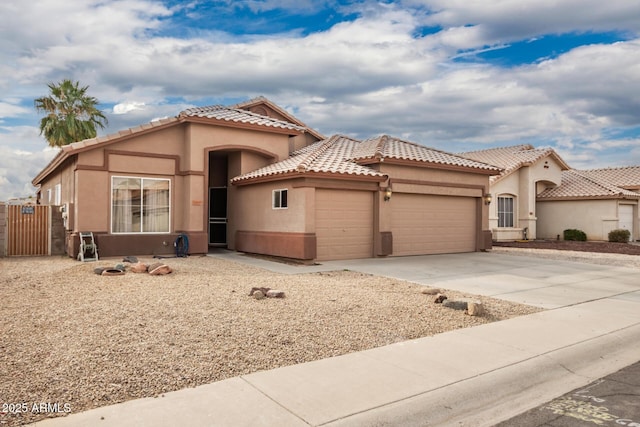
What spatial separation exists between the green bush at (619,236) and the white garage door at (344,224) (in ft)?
58.1

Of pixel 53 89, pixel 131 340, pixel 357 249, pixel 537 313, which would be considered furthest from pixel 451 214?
pixel 53 89

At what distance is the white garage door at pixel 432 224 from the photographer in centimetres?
1738

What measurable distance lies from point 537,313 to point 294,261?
824 centimetres

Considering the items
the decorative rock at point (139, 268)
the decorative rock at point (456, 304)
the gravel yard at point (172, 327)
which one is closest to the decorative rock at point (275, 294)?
the gravel yard at point (172, 327)

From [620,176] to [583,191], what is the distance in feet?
20.3

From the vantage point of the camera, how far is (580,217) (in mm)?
28438

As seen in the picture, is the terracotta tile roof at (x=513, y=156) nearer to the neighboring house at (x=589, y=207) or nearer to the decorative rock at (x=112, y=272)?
the neighboring house at (x=589, y=207)

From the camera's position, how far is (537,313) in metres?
8.32

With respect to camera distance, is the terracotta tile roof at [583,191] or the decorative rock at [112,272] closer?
the decorative rock at [112,272]

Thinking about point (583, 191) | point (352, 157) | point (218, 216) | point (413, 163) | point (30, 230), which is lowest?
point (30, 230)

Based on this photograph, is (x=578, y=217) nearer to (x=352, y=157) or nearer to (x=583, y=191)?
(x=583, y=191)

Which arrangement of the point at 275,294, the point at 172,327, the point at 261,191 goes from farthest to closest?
the point at 261,191 → the point at 275,294 → the point at 172,327

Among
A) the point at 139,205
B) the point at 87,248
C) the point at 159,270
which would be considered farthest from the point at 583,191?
the point at 87,248

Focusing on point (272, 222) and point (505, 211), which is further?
point (505, 211)
